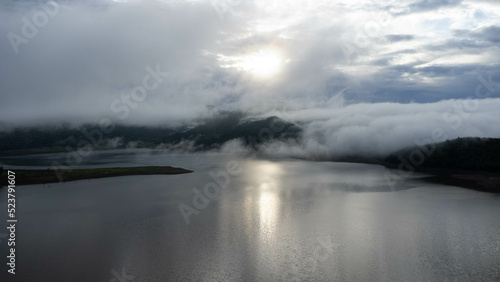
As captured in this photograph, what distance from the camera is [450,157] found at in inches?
3750

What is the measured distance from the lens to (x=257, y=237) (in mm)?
30688

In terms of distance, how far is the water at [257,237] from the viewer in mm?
23734

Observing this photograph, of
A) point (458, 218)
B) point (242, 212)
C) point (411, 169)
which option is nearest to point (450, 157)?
point (411, 169)

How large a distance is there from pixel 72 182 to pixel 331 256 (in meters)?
60.0

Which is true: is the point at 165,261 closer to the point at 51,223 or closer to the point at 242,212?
the point at 242,212

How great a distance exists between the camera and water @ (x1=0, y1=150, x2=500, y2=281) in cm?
2373

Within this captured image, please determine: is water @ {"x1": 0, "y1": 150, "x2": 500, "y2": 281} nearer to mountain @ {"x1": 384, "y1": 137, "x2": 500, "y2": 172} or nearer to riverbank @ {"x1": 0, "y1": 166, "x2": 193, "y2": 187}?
riverbank @ {"x1": 0, "y1": 166, "x2": 193, "y2": 187}

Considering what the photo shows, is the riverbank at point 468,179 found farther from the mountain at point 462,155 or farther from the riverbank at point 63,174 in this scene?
A: the riverbank at point 63,174
